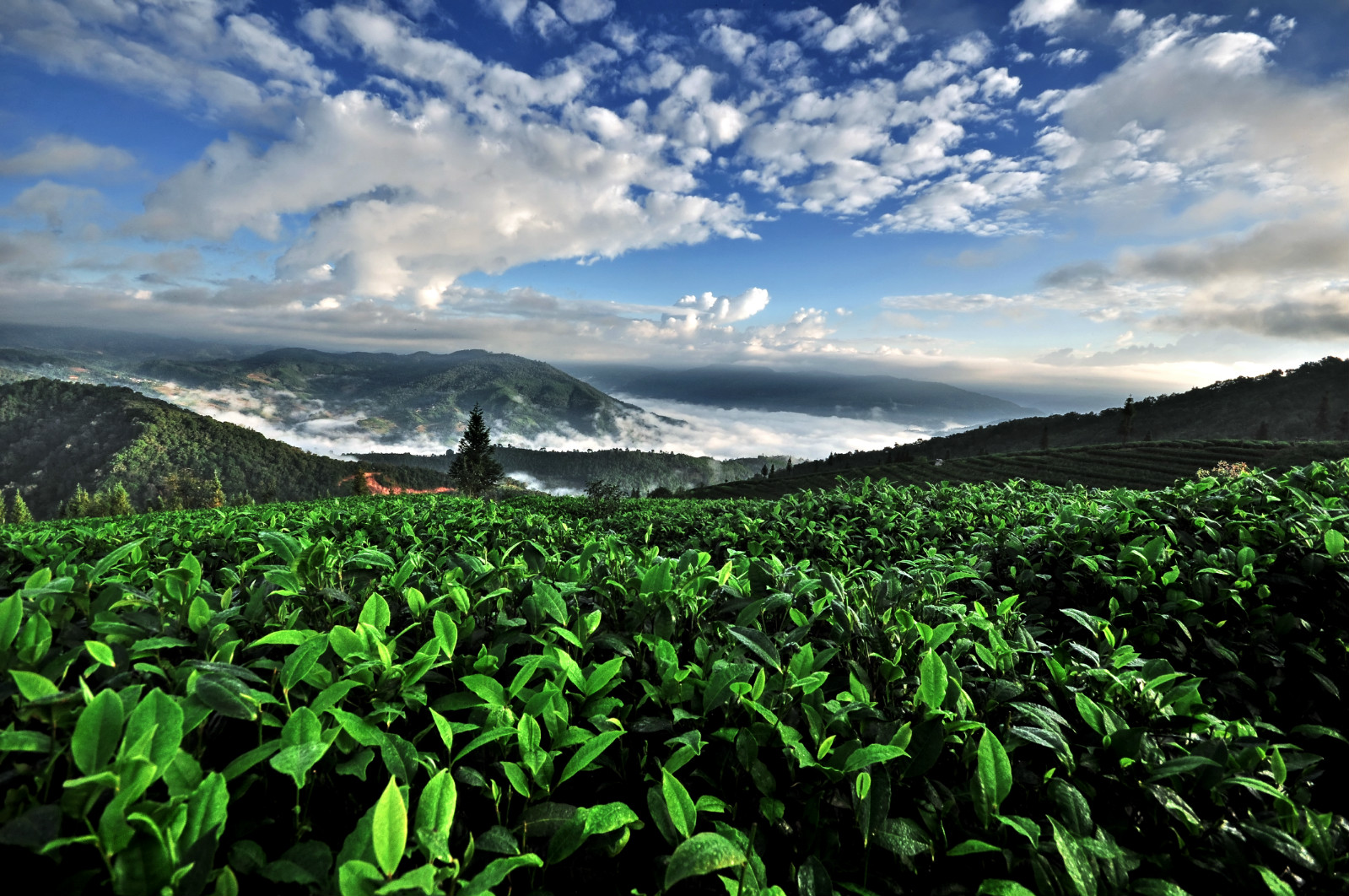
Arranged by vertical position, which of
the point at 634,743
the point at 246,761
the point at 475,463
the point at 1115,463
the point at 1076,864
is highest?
the point at 246,761

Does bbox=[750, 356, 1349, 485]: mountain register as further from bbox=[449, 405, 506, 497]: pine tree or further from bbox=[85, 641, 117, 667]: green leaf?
bbox=[85, 641, 117, 667]: green leaf

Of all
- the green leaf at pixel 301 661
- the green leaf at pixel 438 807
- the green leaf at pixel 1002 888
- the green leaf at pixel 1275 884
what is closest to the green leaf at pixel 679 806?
the green leaf at pixel 438 807

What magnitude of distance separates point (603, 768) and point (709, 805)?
1.45ft

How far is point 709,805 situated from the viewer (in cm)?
127

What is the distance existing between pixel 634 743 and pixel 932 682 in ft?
3.02

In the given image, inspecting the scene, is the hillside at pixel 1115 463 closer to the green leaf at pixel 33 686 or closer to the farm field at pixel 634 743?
the farm field at pixel 634 743

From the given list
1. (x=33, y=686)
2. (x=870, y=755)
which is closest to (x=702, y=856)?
(x=870, y=755)

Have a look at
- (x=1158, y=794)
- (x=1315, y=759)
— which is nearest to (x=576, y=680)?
(x=1158, y=794)

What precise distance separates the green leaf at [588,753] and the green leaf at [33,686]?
3.68 feet

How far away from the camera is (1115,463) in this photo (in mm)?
47438

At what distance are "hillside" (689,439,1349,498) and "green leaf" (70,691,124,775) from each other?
3651 cm

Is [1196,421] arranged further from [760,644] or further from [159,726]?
[159,726]

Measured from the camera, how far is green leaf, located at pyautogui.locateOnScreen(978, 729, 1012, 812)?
1367 mm

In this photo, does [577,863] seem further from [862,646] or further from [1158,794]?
[1158,794]
